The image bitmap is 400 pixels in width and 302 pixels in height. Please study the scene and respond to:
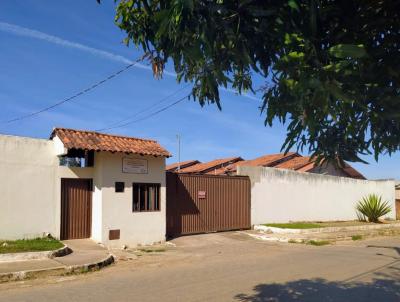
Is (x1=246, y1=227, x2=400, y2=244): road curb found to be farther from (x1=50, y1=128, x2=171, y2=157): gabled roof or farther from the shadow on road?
the shadow on road

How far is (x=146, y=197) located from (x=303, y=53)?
1361 cm

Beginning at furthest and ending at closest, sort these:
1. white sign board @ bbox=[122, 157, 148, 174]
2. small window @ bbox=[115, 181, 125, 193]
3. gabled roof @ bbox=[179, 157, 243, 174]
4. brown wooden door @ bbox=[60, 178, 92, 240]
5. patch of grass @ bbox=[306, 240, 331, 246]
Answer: gabled roof @ bbox=[179, 157, 243, 174], patch of grass @ bbox=[306, 240, 331, 246], white sign board @ bbox=[122, 157, 148, 174], small window @ bbox=[115, 181, 125, 193], brown wooden door @ bbox=[60, 178, 92, 240]

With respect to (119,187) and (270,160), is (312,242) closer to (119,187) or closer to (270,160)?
(119,187)

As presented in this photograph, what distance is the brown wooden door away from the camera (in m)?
14.4

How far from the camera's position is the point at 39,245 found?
12.4 meters

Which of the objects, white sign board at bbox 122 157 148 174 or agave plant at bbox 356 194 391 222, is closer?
white sign board at bbox 122 157 148 174

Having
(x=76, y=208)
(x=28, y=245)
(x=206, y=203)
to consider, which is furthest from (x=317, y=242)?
(x=28, y=245)

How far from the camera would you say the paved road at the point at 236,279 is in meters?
8.07

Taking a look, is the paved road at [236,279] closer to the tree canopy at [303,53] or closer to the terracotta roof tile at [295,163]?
the tree canopy at [303,53]

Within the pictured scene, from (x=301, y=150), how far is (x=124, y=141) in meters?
12.4

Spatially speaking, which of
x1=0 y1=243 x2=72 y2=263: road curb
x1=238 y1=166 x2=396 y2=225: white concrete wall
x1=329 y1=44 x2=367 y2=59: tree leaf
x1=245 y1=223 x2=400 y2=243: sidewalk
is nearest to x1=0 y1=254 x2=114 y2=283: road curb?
x1=0 y1=243 x2=72 y2=263: road curb

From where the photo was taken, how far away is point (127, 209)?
1519 centimetres

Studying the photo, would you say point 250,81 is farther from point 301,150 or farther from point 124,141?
point 124,141

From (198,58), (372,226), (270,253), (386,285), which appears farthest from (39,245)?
(372,226)
